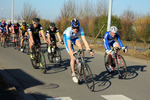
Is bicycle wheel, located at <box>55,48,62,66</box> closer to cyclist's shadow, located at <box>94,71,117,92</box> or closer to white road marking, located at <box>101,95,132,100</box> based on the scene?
cyclist's shadow, located at <box>94,71,117,92</box>

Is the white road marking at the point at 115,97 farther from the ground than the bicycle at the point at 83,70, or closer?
closer

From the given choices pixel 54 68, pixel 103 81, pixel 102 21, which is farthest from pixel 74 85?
pixel 102 21

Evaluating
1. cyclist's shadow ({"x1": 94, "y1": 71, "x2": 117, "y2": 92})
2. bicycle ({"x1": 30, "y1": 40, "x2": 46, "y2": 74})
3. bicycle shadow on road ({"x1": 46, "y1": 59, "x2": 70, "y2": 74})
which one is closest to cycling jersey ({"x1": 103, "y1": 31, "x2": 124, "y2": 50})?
cyclist's shadow ({"x1": 94, "y1": 71, "x2": 117, "y2": 92})

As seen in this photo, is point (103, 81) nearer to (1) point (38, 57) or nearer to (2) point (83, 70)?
(2) point (83, 70)

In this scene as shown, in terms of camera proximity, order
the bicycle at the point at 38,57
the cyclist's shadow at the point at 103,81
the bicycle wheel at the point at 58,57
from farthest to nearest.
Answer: the bicycle wheel at the point at 58,57
the bicycle at the point at 38,57
the cyclist's shadow at the point at 103,81

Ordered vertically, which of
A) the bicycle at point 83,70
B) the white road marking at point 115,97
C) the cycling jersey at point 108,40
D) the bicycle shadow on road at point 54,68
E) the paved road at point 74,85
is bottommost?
the white road marking at point 115,97

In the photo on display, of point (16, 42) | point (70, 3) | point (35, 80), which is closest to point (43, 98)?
point (35, 80)

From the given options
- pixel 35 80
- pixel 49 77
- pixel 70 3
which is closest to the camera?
pixel 35 80

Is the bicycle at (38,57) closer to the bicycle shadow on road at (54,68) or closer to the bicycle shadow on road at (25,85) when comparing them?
the bicycle shadow on road at (54,68)

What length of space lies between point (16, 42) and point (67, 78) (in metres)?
9.42

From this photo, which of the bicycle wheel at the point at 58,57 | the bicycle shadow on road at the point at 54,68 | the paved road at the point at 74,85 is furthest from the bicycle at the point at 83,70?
the bicycle wheel at the point at 58,57

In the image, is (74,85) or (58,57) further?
(58,57)

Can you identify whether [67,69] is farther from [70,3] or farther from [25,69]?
[70,3]

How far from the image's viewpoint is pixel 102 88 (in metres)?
6.27
